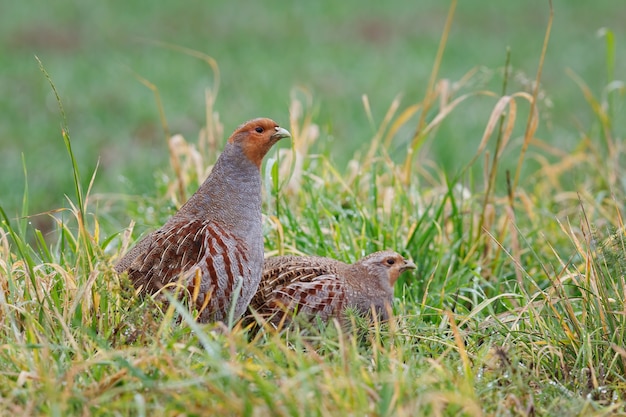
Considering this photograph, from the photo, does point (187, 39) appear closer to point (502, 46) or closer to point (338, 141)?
point (502, 46)

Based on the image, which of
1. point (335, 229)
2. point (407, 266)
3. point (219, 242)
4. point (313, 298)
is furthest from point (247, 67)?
point (219, 242)

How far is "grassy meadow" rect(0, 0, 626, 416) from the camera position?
2.94 meters

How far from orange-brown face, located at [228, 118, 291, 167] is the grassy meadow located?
53cm

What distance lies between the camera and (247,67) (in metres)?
12.3

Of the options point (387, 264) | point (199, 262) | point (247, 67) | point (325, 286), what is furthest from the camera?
point (247, 67)

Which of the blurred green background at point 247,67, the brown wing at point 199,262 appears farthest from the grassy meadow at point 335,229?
the brown wing at point 199,262

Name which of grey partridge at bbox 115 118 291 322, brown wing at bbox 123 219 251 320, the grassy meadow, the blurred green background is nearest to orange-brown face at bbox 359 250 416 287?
the grassy meadow

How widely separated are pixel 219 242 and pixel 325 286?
0.58m

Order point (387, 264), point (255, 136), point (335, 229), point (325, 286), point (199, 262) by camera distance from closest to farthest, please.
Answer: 1. point (199, 262)
2. point (255, 136)
3. point (325, 286)
4. point (387, 264)
5. point (335, 229)

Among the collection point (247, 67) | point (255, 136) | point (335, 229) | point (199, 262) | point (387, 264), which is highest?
point (255, 136)

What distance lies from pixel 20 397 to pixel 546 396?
5.85ft

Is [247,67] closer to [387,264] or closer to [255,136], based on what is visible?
[387,264]

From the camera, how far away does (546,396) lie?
3219 millimetres

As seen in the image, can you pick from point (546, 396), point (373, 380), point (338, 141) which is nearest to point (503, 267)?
point (546, 396)
